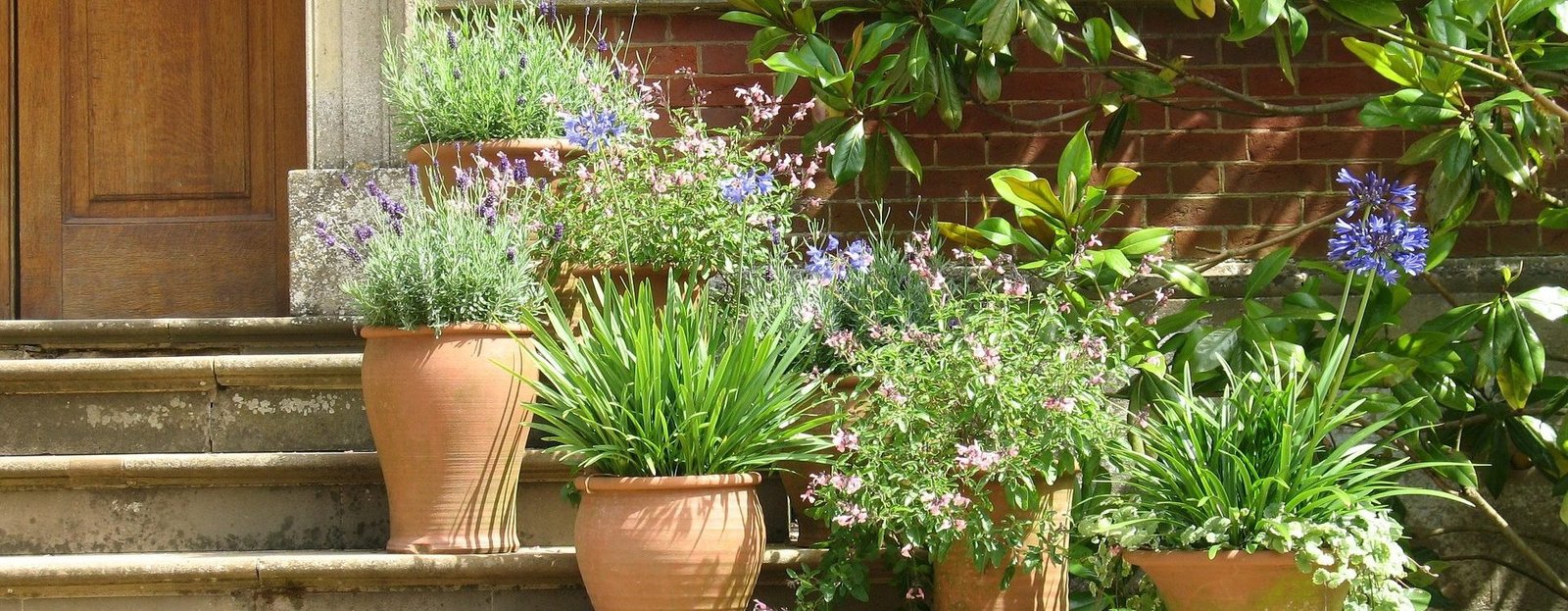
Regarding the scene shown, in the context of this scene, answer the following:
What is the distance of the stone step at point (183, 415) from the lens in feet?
10.8

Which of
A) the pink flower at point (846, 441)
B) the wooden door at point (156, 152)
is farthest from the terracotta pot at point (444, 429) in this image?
the wooden door at point (156, 152)

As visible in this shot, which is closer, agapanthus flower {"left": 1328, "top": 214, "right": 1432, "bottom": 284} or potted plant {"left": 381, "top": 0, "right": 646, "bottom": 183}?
agapanthus flower {"left": 1328, "top": 214, "right": 1432, "bottom": 284}

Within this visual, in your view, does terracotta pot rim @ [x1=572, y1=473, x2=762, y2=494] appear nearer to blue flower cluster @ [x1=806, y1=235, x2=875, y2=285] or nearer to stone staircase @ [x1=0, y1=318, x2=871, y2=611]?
stone staircase @ [x1=0, y1=318, x2=871, y2=611]

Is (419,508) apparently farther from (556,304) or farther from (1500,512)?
(1500,512)

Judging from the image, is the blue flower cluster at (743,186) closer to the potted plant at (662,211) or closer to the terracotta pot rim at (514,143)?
the potted plant at (662,211)

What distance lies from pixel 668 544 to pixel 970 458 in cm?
53

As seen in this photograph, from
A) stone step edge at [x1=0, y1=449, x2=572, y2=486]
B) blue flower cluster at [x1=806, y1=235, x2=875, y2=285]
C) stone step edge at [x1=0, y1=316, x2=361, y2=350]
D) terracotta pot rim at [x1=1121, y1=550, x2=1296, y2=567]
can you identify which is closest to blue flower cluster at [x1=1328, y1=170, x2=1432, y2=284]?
terracotta pot rim at [x1=1121, y1=550, x2=1296, y2=567]

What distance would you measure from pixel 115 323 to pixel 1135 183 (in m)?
2.51

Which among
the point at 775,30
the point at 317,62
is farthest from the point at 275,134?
the point at 775,30

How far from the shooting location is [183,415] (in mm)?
3328

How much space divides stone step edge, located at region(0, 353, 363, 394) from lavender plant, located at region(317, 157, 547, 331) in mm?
324

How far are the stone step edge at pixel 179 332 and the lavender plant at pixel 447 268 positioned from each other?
531 millimetres

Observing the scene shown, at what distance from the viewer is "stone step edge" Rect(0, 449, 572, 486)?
3.04 metres

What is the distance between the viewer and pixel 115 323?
357cm
